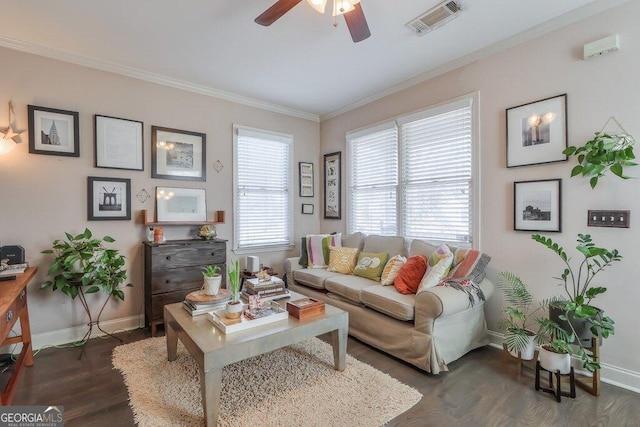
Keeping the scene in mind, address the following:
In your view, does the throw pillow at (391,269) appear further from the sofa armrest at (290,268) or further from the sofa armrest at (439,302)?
the sofa armrest at (290,268)

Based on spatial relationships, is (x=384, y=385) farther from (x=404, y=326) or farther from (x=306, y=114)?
(x=306, y=114)

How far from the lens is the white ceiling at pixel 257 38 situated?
7.48 feet

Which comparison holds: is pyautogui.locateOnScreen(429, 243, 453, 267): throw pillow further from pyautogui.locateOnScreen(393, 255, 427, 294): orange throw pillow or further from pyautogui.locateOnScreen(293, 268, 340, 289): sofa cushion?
pyautogui.locateOnScreen(293, 268, 340, 289): sofa cushion

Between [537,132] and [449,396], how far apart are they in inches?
89.6

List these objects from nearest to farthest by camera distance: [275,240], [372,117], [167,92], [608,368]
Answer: [608,368] < [167,92] < [372,117] < [275,240]

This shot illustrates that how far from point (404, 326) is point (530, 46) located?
8.79 feet

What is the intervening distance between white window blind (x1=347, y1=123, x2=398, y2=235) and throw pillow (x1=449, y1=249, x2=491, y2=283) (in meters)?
1.13

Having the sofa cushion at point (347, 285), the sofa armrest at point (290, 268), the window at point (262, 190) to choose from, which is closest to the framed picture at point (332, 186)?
the window at point (262, 190)

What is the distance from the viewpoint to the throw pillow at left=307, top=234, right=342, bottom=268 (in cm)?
389

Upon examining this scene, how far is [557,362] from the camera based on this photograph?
2062mm

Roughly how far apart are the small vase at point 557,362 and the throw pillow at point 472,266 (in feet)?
2.29

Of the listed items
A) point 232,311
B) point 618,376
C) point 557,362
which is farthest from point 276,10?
point 618,376

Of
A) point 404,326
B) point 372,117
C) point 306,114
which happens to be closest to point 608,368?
point 404,326

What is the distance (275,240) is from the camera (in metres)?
4.42
